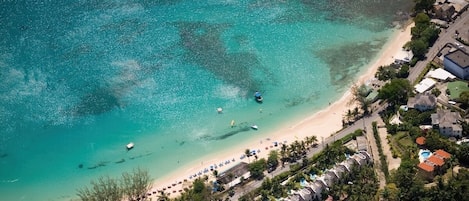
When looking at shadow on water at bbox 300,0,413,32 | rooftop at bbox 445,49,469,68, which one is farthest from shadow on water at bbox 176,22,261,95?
rooftop at bbox 445,49,469,68

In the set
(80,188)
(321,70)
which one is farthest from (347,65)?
(80,188)

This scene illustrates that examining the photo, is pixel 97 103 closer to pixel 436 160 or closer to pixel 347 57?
pixel 347 57

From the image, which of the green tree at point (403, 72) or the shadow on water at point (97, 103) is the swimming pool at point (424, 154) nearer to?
the green tree at point (403, 72)

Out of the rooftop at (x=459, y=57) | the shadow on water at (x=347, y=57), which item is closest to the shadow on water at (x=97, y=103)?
the shadow on water at (x=347, y=57)

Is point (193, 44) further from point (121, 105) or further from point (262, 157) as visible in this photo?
point (262, 157)

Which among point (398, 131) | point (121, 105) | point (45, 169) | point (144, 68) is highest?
point (144, 68)
